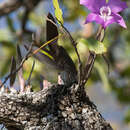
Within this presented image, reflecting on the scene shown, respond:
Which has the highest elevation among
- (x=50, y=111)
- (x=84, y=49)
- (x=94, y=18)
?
(x=84, y=49)

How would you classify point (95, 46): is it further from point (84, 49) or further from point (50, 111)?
point (84, 49)

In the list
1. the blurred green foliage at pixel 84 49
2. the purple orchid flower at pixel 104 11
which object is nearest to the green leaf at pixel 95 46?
the purple orchid flower at pixel 104 11

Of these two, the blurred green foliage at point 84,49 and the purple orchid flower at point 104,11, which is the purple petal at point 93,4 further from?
the blurred green foliage at point 84,49

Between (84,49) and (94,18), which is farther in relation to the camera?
(84,49)

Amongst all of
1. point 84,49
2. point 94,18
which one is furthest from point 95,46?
point 84,49

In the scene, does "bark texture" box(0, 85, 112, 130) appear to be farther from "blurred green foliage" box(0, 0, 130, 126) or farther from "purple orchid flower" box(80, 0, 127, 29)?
"blurred green foliage" box(0, 0, 130, 126)

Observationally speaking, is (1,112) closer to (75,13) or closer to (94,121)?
(94,121)

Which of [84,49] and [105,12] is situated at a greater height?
[84,49]

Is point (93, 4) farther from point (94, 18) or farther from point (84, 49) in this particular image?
point (84, 49)
